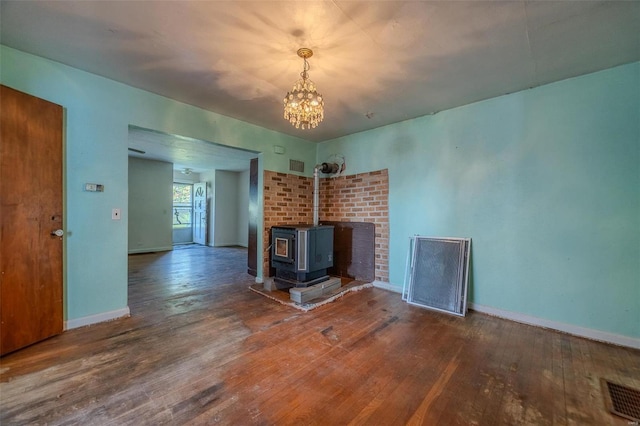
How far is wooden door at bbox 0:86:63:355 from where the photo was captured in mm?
1912

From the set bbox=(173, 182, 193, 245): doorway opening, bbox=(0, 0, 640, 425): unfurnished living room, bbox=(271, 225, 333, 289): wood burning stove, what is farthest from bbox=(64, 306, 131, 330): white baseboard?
bbox=(173, 182, 193, 245): doorway opening

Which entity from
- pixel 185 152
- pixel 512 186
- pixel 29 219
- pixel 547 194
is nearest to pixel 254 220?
pixel 29 219

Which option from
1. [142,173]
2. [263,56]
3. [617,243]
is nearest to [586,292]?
[617,243]

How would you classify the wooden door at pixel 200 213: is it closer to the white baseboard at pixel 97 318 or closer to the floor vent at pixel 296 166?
the floor vent at pixel 296 166

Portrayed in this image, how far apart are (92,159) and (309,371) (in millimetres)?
2868

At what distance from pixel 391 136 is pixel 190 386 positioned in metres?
3.72

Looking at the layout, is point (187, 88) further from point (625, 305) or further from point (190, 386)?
point (625, 305)

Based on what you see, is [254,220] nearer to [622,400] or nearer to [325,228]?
[325,228]

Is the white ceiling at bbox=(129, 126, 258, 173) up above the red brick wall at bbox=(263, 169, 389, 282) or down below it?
above

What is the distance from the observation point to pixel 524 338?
2332mm

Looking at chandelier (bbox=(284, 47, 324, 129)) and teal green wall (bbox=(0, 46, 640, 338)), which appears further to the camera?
teal green wall (bbox=(0, 46, 640, 338))

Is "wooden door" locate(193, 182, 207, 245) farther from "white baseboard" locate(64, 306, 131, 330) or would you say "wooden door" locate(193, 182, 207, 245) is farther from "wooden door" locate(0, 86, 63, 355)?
"wooden door" locate(0, 86, 63, 355)

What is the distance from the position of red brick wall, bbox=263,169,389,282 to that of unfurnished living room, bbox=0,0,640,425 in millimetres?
221

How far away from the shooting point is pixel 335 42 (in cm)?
192
